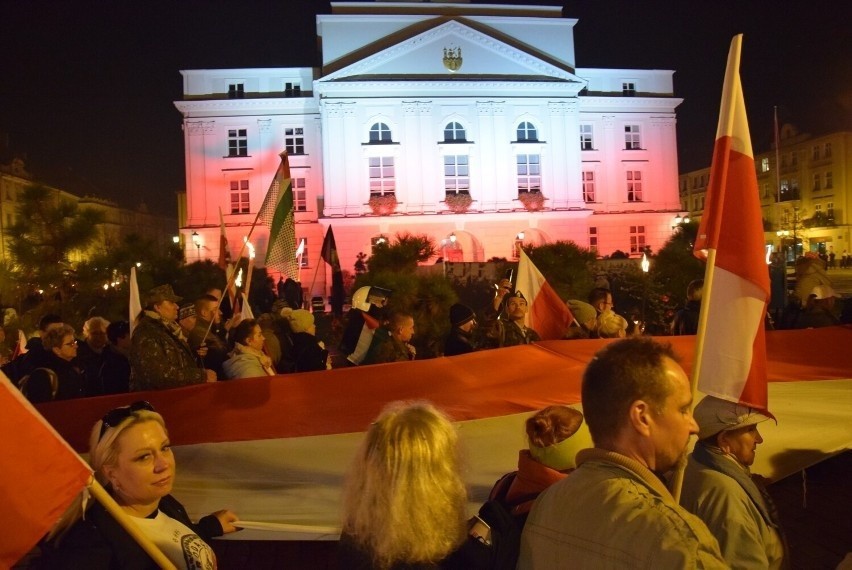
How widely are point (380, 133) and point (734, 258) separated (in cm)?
3710

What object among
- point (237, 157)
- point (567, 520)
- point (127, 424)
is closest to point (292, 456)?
Result: point (127, 424)

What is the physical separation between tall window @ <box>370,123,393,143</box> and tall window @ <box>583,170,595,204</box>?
12866mm

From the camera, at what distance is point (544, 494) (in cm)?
193

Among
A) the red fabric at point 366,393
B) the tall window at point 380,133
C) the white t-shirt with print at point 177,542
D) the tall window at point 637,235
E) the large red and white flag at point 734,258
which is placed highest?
the tall window at point 380,133

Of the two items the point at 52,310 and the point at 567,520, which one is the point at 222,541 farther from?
the point at 52,310

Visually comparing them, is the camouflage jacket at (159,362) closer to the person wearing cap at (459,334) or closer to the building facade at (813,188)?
the person wearing cap at (459,334)

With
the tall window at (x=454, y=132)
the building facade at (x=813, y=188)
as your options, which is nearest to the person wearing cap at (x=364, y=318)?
the tall window at (x=454, y=132)

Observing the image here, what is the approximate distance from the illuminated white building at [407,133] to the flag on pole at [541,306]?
29.4 metres

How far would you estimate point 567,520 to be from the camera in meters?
1.78

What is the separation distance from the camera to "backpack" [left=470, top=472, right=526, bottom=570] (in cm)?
221

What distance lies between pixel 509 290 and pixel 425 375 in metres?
3.88

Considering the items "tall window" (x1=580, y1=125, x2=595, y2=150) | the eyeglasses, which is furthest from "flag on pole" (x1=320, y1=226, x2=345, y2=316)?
"tall window" (x1=580, y1=125, x2=595, y2=150)

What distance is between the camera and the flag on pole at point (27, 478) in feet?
7.20

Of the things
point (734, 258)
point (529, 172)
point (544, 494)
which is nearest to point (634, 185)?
point (529, 172)
